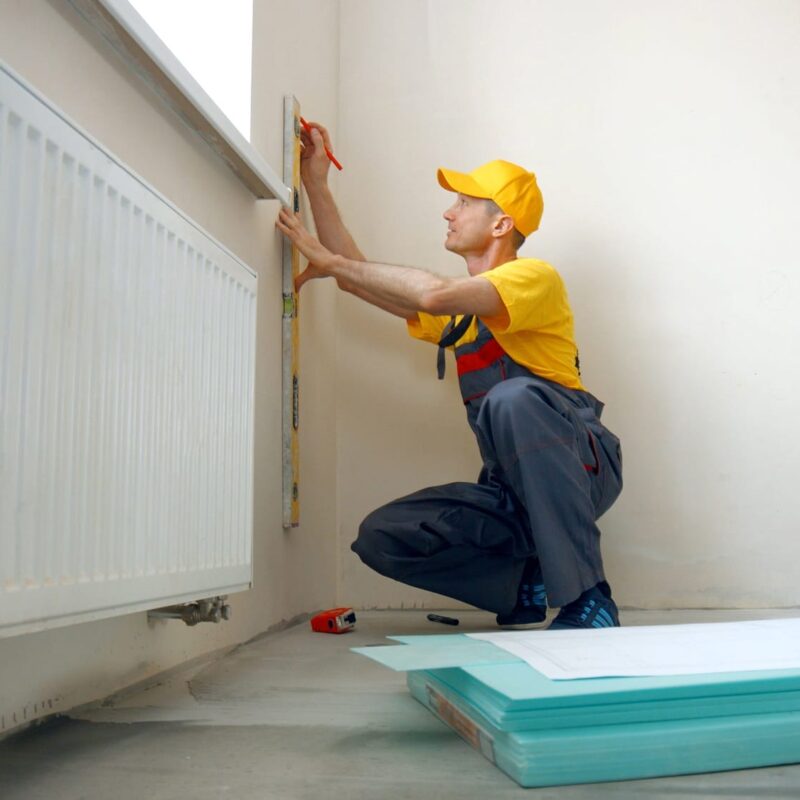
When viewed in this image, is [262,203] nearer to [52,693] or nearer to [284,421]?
[284,421]

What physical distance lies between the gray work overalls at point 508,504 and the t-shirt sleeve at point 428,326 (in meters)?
0.07

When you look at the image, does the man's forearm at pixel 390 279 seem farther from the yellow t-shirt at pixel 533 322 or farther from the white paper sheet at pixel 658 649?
the white paper sheet at pixel 658 649


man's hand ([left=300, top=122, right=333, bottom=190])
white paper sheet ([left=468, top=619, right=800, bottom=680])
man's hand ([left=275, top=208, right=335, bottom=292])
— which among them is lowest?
white paper sheet ([left=468, top=619, right=800, bottom=680])

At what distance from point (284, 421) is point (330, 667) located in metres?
0.60

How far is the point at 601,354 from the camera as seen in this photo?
2213 millimetres

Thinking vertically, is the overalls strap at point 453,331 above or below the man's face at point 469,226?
below

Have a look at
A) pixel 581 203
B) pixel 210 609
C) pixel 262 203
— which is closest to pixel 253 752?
pixel 210 609

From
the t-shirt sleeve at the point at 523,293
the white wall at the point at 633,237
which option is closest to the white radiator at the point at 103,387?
the t-shirt sleeve at the point at 523,293

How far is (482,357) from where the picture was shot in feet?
6.28

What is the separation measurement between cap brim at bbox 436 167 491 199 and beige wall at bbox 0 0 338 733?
1.25 ft

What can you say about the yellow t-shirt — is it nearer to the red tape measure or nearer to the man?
the man

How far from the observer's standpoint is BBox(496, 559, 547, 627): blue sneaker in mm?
1837

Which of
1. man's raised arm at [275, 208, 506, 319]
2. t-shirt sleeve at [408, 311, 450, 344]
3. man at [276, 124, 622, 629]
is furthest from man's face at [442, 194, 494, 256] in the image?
man's raised arm at [275, 208, 506, 319]

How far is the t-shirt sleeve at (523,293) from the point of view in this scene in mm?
1705
